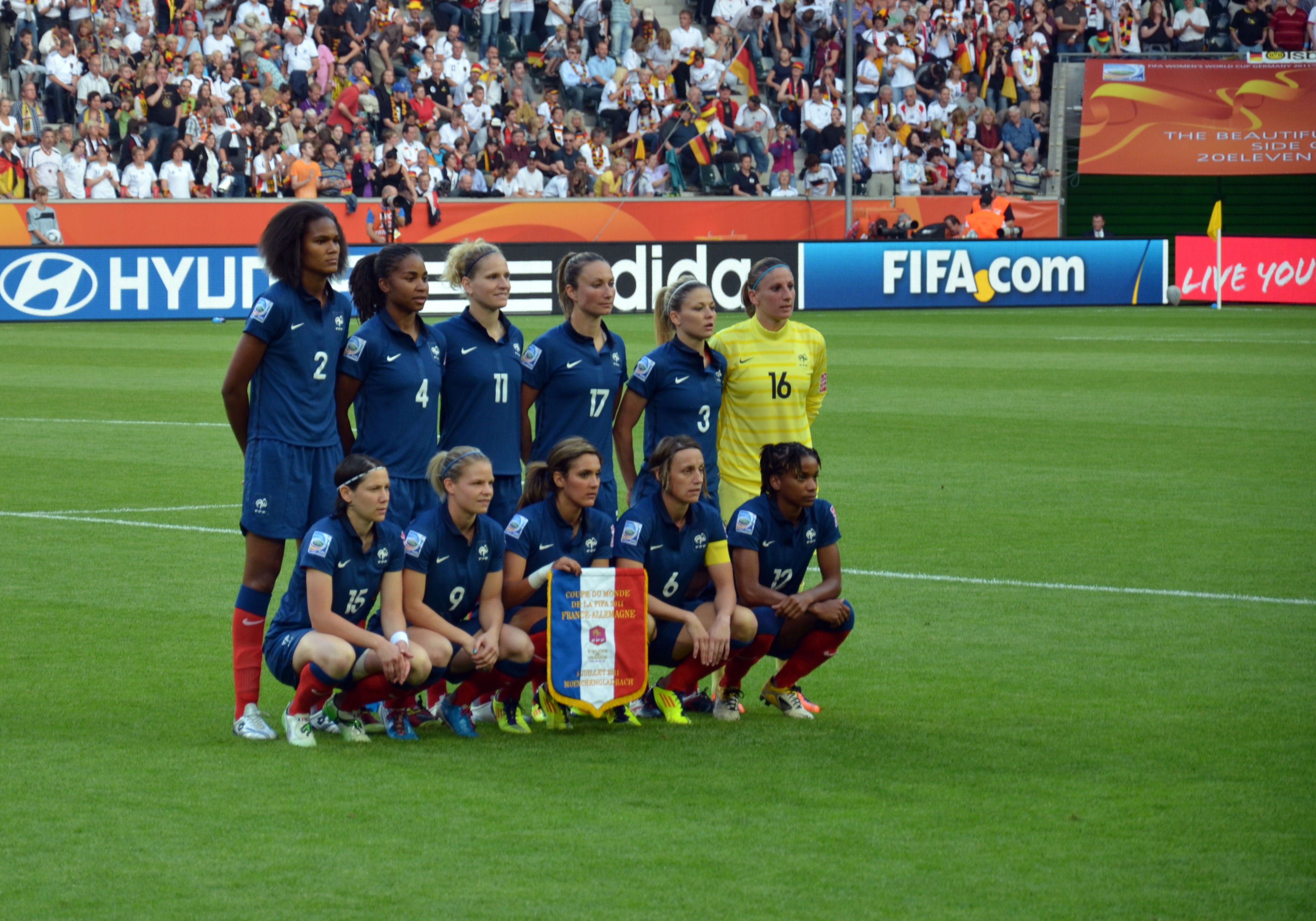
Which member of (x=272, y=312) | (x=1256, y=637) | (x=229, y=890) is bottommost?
(x=1256, y=637)

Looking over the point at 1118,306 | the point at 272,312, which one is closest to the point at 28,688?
the point at 272,312

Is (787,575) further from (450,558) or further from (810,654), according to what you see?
(450,558)

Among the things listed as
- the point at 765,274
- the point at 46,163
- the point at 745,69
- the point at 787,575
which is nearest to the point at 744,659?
the point at 787,575

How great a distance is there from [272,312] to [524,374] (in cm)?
115

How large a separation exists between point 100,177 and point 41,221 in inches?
54.1

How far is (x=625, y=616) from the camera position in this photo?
6.57 meters

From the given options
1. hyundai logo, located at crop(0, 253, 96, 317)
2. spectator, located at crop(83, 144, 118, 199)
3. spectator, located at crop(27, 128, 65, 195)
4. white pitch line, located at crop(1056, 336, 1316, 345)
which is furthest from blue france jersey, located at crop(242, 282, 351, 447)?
spectator, located at crop(83, 144, 118, 199)

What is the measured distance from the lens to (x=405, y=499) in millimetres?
6871

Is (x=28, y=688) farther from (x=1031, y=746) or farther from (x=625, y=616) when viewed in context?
(x=1031, y=746)

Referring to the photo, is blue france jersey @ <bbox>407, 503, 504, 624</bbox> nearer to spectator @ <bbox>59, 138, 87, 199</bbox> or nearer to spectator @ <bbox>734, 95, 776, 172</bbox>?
spectator @ <bbox>59, 138, 87, 199</bbox>

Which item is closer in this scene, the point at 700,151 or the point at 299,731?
the point at 299,731

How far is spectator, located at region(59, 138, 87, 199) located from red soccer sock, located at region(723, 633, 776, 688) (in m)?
23.2

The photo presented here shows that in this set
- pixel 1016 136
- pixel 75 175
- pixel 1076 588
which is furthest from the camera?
pixel 1016 136

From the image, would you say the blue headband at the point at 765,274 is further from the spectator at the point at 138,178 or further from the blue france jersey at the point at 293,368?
the spectator at the point at 138,178
